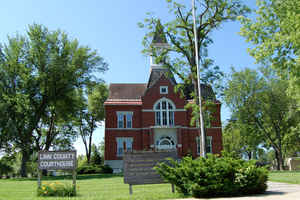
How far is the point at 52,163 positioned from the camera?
12203 mm

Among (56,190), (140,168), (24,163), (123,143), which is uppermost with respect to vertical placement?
(123,143)

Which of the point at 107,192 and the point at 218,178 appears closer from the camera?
the point at 218,178

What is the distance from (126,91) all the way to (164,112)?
6631 mm

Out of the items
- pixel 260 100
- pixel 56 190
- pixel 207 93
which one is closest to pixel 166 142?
pixel 207 93

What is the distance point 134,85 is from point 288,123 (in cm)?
2340

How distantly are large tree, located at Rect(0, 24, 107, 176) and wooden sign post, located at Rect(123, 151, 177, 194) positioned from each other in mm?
25355

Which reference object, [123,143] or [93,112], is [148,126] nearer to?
[123,143]

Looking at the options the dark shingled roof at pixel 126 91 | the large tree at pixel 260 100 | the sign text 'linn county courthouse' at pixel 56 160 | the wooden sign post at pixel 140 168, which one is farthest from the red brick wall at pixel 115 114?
the wooden sign post at pixel 140 168

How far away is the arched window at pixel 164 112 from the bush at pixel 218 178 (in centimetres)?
2657

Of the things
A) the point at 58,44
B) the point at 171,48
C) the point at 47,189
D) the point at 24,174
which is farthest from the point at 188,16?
the point at 24,174

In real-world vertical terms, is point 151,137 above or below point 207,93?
below

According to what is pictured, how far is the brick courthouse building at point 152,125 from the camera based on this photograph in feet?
120

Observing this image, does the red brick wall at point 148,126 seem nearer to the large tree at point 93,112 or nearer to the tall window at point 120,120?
the tall window at point 120,120

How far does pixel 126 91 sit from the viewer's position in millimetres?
40656
